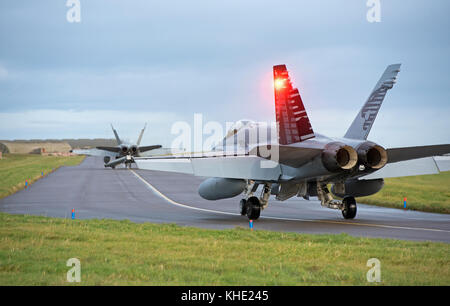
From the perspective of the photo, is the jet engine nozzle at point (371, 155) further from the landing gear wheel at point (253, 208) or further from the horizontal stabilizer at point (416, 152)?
the landing gear wheel at point (253, 208)

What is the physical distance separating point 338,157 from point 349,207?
318cm

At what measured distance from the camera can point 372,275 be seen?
28.6ft

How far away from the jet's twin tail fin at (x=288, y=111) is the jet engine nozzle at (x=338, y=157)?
2.67ft

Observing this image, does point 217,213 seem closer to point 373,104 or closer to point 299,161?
point 299,161

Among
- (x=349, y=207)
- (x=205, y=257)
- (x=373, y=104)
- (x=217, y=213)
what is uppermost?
(x=373, y=104)

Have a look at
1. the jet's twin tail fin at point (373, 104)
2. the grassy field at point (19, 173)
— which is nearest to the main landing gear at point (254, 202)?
the jet's twin tail fin at point (373, 104)

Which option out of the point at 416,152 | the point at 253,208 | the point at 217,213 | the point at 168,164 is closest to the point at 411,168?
the point at 416,152

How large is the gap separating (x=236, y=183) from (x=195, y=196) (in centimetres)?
1152

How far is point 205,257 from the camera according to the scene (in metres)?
10.4

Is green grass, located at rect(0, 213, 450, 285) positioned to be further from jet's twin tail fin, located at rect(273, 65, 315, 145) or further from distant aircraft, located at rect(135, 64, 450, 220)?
jet's twin tail fin, located at rect(273, 65, 315, 145)

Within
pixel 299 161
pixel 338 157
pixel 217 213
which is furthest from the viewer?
pixel 217 213

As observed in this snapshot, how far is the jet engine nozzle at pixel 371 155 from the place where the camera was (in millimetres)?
15942

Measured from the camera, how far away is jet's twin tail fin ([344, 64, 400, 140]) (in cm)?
1891
